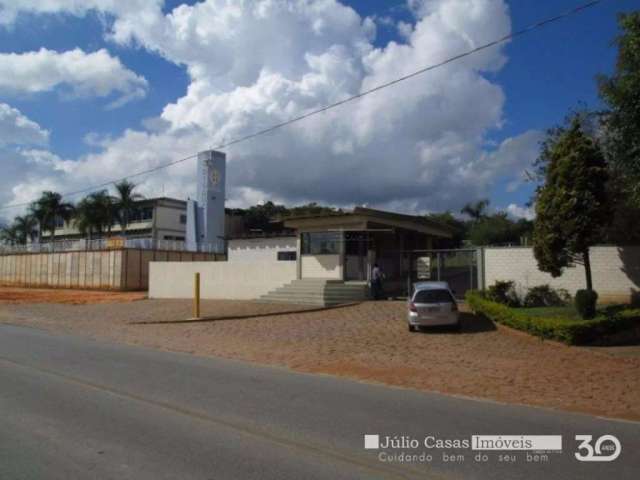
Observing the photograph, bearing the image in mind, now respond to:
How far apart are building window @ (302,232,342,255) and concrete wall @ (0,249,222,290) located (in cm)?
2081

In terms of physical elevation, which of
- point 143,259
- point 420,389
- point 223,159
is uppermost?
point 223,159

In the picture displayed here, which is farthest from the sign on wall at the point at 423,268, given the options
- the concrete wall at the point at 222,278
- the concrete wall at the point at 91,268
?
the concrete wall at the point at 91,268

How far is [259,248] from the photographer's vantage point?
45.9 metres

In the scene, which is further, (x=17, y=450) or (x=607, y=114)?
(x=607, y=114)

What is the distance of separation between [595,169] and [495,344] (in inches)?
213

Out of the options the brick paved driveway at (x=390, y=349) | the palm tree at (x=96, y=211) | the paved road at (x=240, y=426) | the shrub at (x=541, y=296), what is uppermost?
the palm tree at (x=96, y=211)

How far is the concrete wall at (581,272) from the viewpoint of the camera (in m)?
18.1

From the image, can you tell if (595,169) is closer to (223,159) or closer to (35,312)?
(35,312)

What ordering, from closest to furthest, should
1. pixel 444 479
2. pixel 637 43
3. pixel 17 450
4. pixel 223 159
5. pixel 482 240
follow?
pixel 444 479
pixel 17 450
pixel 637 43
pixel 482 240
pixel 223 159

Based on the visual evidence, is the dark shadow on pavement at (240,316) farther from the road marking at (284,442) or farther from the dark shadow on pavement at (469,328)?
the road marking at (284,442)

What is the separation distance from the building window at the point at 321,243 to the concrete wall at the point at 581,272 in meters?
7.20

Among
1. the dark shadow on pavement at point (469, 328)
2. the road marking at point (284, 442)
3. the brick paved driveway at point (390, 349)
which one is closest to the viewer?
the road marking at point (284, 442)

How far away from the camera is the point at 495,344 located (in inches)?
557

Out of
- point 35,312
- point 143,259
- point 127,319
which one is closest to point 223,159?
point 143,259
